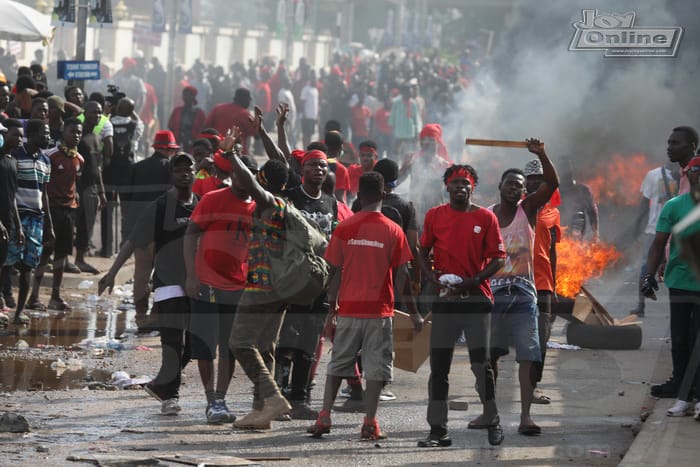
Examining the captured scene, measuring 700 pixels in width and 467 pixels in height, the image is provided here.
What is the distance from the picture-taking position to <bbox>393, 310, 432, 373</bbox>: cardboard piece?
25.4 ft

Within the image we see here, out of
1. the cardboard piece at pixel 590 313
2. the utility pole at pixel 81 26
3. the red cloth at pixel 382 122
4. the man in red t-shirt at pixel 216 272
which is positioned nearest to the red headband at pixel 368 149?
the cardboard piece at pixel 590 313

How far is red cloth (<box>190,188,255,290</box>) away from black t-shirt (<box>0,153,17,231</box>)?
3310mm

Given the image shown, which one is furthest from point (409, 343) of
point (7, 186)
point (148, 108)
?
point (148, 108)

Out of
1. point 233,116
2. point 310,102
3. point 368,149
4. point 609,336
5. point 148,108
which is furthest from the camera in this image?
point 310,102

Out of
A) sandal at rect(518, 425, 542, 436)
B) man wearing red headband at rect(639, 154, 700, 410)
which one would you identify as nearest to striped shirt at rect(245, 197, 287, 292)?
sandal at rect(518, 425, 542, 436)

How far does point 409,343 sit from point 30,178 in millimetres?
4392

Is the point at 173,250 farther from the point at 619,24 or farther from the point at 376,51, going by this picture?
the point at 376,51

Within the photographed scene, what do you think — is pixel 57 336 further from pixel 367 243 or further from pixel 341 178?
pixel 367 243

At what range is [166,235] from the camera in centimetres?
763

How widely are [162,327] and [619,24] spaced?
568 cm

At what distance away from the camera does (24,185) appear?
35.2 feet

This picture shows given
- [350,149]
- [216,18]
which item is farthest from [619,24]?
[216,18]

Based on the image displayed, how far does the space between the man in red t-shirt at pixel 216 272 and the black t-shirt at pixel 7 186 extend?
324 centimetres

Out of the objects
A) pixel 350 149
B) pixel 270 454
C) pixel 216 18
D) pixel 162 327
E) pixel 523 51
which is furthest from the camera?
pixel 216 18
